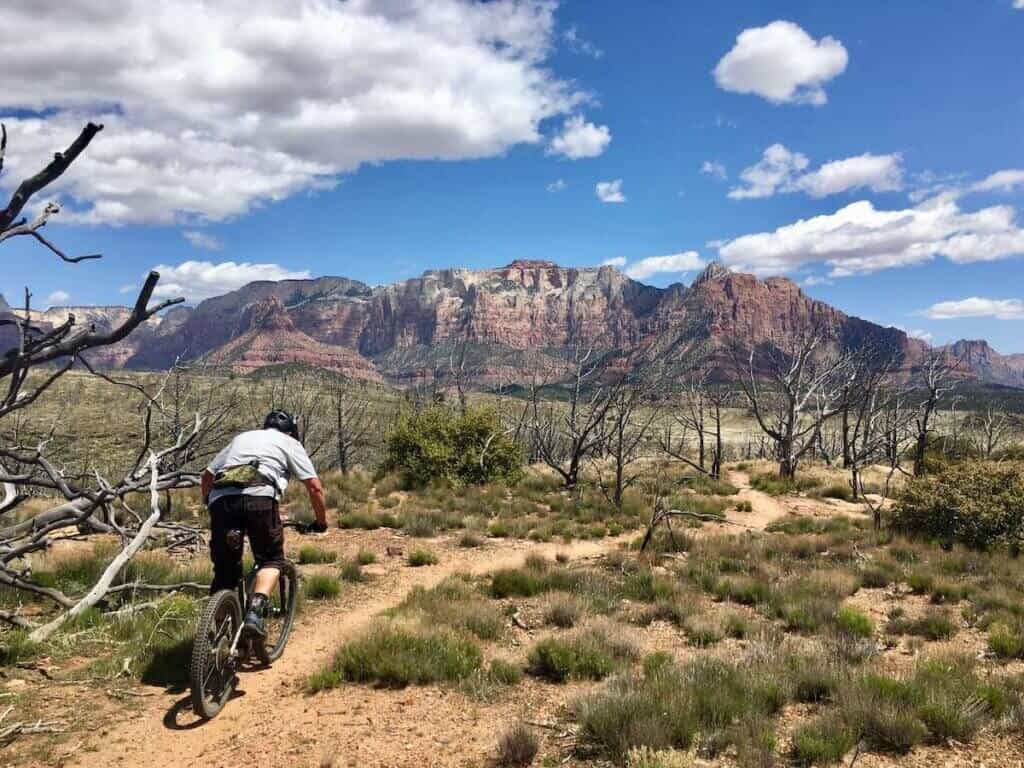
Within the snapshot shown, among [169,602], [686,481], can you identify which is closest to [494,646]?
[169,602]

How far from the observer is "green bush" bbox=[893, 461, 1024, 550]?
12250 mm

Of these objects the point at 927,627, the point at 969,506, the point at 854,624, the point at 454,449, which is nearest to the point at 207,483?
the point at 854,624

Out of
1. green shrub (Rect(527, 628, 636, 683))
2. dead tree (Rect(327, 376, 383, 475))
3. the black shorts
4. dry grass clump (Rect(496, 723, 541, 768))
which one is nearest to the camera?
dry grass clump (Rect(496, 723, 541, 768))

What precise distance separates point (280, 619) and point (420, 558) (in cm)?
409

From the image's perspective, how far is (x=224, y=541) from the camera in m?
5.26

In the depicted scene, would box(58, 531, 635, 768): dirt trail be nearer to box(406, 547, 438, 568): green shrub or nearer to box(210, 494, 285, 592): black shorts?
box(210, 494, 285, 592): black shorts

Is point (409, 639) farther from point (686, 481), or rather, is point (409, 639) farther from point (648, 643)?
point (686, 481)

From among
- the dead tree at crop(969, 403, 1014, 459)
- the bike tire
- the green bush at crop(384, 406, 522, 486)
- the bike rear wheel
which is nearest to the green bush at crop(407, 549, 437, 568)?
the bike rear wheel

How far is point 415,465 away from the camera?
20.1 m

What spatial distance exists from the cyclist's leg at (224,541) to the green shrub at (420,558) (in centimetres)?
615

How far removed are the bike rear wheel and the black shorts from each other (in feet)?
0.86

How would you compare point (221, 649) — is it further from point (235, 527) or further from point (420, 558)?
point (420, 558)

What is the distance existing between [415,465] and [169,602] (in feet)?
42.7

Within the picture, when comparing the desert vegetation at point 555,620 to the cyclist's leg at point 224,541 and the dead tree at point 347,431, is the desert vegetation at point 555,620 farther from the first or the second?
the dead tree at point 347,431
